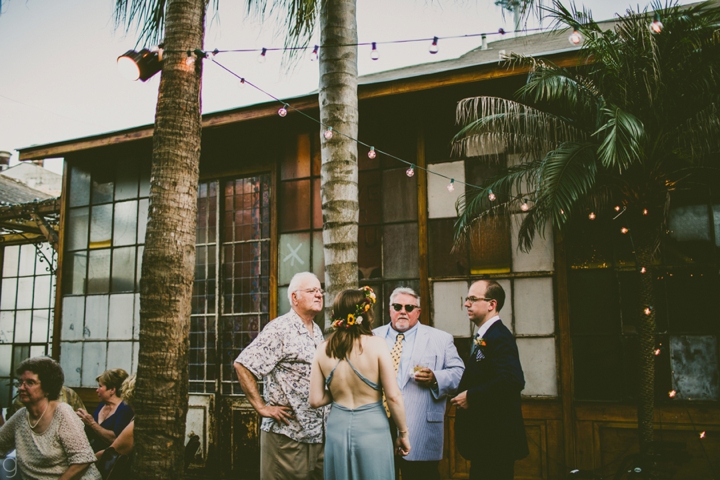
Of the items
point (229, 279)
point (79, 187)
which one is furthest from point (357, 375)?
point (79, 187)

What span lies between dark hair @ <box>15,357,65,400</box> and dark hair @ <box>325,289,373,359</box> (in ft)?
6.48

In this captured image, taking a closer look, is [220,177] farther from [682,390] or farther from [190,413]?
[682,390]

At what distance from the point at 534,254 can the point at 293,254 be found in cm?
295

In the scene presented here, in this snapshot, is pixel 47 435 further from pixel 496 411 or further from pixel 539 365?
pixel 539 365

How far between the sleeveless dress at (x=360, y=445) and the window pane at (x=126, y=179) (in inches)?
237

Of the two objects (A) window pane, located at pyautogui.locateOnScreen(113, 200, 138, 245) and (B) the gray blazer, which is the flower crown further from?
(A) window pane, located at pyautogui.locateOnScreen(113, 200, 138, 245)

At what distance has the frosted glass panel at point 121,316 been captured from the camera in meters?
8.04

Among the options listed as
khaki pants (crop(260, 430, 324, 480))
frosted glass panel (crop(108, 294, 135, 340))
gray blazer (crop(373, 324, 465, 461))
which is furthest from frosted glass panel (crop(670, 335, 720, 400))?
frosted glass panel (crop(108, 294, 135, 340))

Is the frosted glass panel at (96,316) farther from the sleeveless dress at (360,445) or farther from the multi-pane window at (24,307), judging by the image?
the sleeveless dress at (360,445)

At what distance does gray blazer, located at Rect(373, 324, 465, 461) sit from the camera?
423 cm

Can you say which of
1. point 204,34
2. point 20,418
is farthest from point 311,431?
point 204,34

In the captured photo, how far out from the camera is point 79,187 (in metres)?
8.76

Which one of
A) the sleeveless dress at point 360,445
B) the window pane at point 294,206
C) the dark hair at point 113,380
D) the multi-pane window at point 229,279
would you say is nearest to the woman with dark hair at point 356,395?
the sleeveless dress at point 360,445

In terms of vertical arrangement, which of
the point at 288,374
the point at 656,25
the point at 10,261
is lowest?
the point at 288,374
